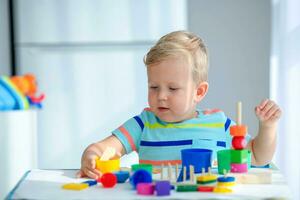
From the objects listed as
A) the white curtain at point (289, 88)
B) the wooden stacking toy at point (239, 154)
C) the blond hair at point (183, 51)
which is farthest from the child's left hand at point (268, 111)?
the white curtain at point (289, 88)

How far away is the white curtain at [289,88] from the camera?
7.22ft

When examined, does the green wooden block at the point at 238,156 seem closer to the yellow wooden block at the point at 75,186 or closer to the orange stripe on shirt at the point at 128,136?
the yellow wooden block at the point at 75,186

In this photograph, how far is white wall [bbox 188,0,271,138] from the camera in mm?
3281

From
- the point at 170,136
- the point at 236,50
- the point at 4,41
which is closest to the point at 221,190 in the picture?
the point at 170,136

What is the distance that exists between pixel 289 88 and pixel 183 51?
3.08 ft

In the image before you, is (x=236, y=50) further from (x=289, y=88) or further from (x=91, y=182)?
(x=91, y=182)

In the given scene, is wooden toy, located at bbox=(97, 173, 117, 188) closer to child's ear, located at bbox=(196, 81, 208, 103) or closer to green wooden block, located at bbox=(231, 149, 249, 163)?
green wooden block, located at bbox=(231, 149, 249, 163)

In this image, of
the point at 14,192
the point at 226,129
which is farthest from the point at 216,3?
the point at 14,192

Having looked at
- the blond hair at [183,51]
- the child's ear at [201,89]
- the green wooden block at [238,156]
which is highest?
the blond hair at [183,51]

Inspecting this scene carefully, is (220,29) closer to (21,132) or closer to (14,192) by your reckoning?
(21,132)

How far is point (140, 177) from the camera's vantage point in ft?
3.66

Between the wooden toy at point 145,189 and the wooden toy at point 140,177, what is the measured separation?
0.04m

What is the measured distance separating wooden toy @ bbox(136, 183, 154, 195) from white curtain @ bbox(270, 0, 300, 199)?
1218 millimetres

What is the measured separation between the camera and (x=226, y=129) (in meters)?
1.61
